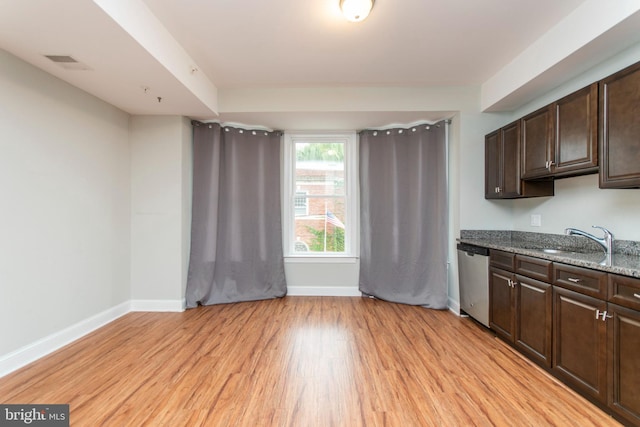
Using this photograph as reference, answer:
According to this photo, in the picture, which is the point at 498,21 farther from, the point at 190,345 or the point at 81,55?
the point at 190,345

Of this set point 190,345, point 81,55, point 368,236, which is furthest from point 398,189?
point 81,55

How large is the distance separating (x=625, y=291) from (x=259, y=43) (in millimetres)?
3106

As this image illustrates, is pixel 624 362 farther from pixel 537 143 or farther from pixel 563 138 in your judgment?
pixel 537 143

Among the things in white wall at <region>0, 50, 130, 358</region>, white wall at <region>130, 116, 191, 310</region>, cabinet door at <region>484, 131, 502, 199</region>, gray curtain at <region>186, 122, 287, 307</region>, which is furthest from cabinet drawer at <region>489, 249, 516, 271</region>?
white wall at <region>0, 50, 130, 358</region>

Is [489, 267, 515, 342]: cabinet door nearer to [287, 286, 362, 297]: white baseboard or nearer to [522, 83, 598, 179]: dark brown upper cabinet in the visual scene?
[522, 83, 598, 179]: dark brown upper cabinet

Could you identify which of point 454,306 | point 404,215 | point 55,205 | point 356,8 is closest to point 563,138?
point 404,215

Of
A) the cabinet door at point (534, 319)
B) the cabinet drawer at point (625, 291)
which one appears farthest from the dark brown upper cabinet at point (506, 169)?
the cabinet drawer at point (625, 291)

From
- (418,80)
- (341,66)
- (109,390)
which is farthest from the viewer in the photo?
(418,80)

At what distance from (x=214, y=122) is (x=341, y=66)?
183cm

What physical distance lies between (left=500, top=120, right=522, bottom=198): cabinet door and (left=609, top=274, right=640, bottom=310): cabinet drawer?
1.28 meters

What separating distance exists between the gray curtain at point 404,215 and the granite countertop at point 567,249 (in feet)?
1.70

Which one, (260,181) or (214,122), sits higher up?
(214,122)

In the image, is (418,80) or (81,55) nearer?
(81,55)

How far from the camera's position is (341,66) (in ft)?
9.05
